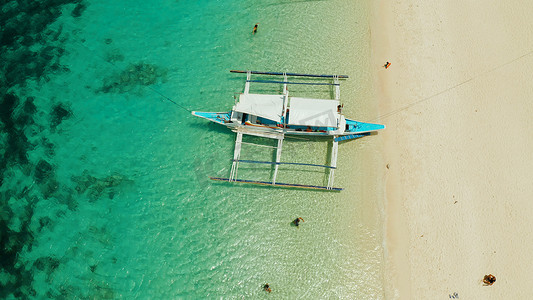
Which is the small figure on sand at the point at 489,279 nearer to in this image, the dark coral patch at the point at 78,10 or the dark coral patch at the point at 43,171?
the dark coral patch at the point at 43,171

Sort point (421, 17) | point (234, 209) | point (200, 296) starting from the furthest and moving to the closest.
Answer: point (421, 17), point (234, 209), point (200, 296)

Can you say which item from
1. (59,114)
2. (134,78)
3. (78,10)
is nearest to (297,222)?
(134,78)

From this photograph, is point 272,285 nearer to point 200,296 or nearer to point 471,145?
point 200,296

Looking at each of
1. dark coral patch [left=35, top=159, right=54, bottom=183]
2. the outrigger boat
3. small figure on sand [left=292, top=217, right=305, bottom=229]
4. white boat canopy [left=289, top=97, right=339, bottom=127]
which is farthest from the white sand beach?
dark coral patch [left=35, top=159, right=54, bottom=183]

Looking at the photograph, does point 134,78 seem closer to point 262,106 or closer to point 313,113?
point 262,106

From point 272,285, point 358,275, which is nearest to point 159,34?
point 272,285

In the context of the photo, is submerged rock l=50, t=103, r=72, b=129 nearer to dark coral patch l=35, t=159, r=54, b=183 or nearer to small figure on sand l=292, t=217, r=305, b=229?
dark coral patch l=35, t=159, r=54, b=183

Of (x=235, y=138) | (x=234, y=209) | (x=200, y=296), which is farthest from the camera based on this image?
(x=235, y=138)
